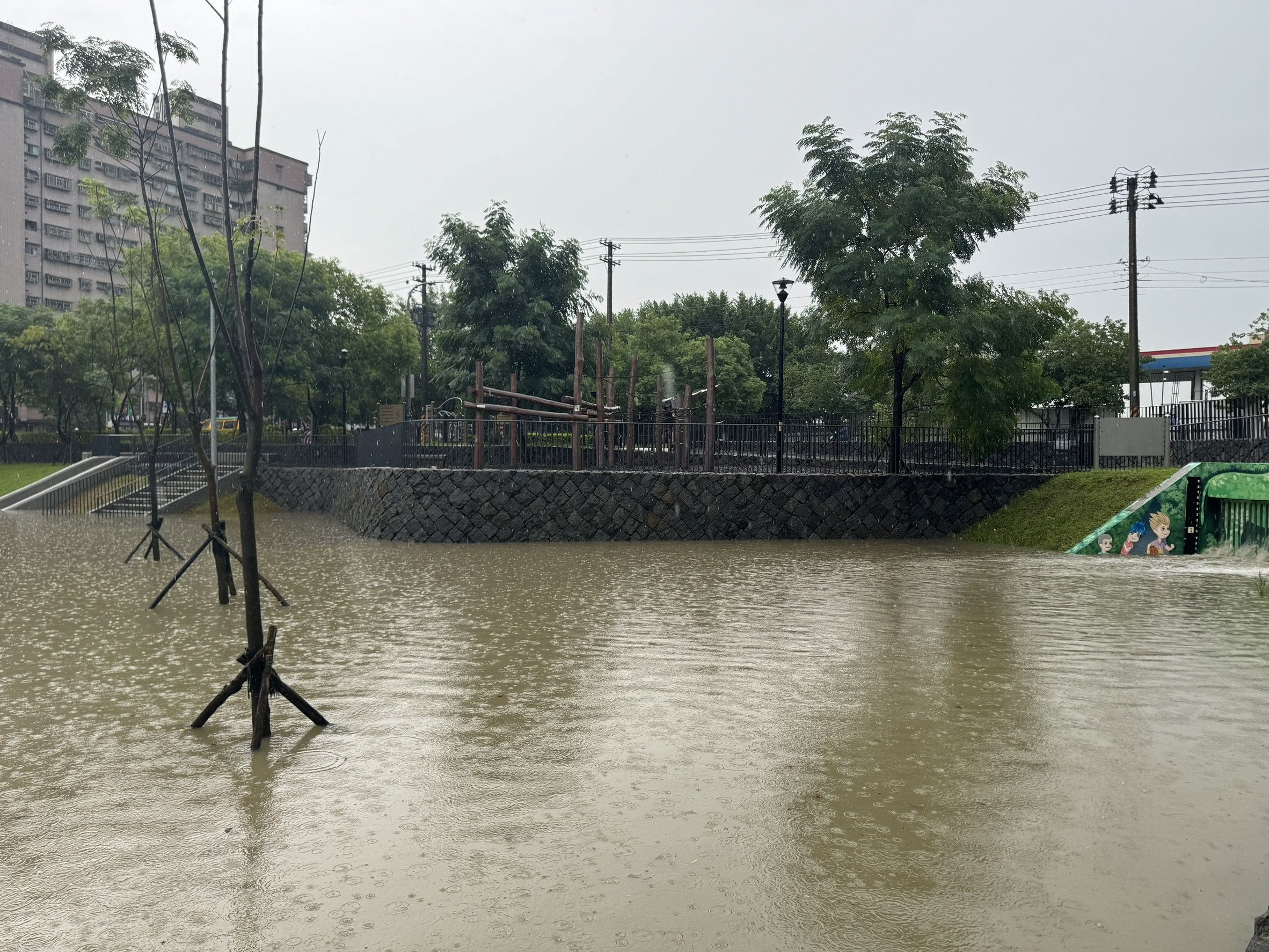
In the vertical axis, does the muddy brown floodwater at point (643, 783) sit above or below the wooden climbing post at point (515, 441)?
below

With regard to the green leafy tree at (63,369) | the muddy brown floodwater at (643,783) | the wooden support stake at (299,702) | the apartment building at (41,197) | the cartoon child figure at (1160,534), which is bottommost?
the muddy brown floodwater at (643,783)

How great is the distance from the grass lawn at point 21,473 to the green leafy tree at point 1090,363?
131ft

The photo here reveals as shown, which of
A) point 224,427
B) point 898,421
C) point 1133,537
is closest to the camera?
point 1133,537

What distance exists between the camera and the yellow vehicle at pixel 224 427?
40.5 meters

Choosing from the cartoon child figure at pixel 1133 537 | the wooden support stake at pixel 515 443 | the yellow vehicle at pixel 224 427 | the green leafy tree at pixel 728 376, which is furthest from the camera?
the green leafy tree at pixel 728 376

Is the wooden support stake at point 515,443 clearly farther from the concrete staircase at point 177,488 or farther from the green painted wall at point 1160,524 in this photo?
the green painted wall at point 1160,524

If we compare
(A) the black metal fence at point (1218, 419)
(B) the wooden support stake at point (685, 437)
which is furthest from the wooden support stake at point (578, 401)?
(A) the black metal fence at point (1218, 419)

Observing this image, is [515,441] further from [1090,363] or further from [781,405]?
[1090,363]

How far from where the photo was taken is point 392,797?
5.25 m

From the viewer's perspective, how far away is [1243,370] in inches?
1454

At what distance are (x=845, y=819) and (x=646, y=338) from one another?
5174cm

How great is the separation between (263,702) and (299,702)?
244mm

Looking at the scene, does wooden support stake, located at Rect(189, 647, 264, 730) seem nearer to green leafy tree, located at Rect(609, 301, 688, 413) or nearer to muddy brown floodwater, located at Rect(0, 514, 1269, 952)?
muddy brown floodwater, located at Rect(0, 514, 1269, 952)

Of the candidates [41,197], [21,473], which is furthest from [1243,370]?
[41,197]
